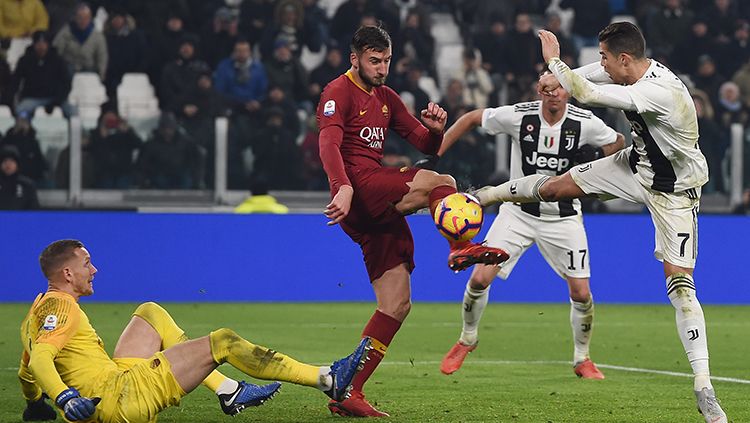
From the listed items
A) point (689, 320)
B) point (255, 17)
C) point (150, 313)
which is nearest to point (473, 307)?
point (689, 320)

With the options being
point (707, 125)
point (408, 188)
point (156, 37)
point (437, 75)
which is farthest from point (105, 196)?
point (408, 188)

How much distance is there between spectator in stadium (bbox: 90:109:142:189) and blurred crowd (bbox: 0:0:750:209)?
0.05 feet

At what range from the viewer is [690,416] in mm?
7102

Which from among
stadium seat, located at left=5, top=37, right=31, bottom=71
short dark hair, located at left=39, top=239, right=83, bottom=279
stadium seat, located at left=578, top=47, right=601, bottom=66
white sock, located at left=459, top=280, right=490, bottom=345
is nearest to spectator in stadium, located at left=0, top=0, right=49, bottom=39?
stadium seat, located at left=5, top=37, right=31, bottom=71

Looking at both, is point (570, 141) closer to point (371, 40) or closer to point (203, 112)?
point (371, 40)

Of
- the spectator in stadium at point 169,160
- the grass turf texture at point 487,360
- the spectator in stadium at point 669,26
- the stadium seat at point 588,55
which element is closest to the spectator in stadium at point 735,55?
the spectator in stadium at point 669,26

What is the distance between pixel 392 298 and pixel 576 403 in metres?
1.29

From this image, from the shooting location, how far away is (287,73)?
1802 centimetres

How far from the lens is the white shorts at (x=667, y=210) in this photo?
279 inches

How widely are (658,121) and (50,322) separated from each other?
3416 mm

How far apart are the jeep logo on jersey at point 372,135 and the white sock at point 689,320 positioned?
6.01 ft

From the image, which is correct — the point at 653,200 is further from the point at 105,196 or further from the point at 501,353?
the point at 105,196

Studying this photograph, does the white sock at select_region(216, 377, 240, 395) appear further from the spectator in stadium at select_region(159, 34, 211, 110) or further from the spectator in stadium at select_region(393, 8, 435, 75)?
the spectator in stadium at select_region(393, 8, 435, 75)

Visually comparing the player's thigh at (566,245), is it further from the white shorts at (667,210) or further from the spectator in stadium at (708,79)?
the spectator in stadium at (708,79)
